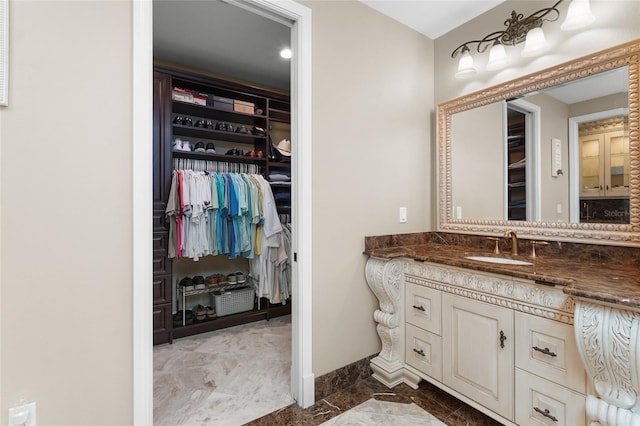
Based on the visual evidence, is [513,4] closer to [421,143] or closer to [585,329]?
[421,143]

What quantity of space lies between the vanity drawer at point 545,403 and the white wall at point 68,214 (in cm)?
184

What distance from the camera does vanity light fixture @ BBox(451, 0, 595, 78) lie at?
1.66 metres

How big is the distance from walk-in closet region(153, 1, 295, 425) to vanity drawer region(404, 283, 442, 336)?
0.88 meters

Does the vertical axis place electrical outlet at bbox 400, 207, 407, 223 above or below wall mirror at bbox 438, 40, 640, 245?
below

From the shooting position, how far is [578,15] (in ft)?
5.42

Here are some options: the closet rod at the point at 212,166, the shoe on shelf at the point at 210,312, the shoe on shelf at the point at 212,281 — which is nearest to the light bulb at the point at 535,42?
the closet rod at the point at 212,166

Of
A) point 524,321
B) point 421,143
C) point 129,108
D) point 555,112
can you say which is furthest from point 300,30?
point 524,321

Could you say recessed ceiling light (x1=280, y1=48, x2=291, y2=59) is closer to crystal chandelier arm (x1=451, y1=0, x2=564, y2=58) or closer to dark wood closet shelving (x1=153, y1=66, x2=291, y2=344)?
dark wood closet shelving (x1=153, y1=66, x2=291, y2=344)

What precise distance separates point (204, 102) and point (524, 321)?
3.12 metres

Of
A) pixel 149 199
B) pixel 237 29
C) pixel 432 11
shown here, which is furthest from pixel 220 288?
pixel 432 11

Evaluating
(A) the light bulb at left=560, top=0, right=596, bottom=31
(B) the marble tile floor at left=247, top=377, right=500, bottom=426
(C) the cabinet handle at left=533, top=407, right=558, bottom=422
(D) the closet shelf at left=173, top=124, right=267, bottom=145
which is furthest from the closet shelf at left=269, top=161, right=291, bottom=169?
(C) the cabinet handle at left=533, top=407, right=558, bottom=422

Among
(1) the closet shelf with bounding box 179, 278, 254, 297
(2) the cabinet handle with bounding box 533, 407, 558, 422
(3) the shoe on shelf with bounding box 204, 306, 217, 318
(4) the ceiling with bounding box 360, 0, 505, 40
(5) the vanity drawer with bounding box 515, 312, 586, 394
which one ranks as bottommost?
(3) the shoe on shelf with bounding box 204, 306, 217, 318

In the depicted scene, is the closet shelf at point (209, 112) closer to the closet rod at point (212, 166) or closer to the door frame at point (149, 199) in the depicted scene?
the closet rod at point (212, 166)

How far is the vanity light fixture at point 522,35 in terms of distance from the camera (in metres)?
1.66
